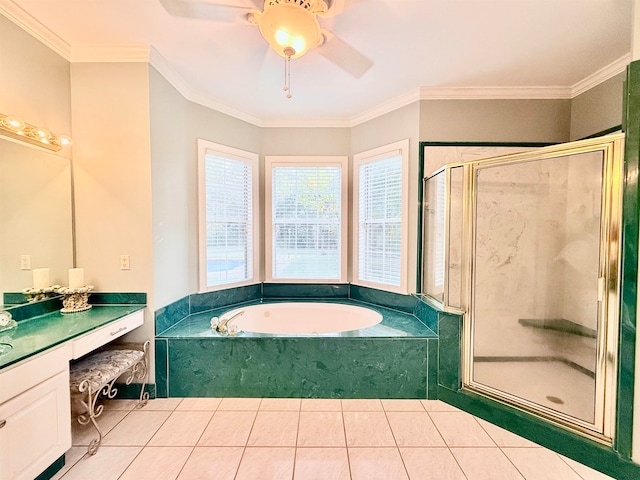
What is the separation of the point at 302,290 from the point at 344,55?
2.41 metres

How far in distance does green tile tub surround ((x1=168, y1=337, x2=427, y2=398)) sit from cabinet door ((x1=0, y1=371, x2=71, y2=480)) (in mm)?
736

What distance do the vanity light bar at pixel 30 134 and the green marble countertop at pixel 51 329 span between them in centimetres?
119

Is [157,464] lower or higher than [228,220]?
lower

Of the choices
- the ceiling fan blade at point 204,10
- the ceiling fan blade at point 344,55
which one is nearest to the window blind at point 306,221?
the ceiling fan blade at point 344,55


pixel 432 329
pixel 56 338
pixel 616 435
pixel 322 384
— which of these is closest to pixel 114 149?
pixel 56 338

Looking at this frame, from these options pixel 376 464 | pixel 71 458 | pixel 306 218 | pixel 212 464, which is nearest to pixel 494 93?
pixel 306 218

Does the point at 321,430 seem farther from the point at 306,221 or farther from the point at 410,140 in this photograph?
the point at 410,140

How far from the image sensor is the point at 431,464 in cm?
158

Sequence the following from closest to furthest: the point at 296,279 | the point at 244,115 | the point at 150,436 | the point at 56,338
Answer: the point at 56,338
the point at 150,436
the point at 244,115
the point at 296,279

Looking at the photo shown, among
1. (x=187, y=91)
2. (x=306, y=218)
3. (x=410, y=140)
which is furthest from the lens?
(x=306, y=218)

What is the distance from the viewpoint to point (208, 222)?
2.81 meters

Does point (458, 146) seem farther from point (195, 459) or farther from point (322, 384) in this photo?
point (195, 459)

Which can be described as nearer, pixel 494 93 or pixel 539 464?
pixel 539 464

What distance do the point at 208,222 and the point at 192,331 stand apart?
3.59 feet
